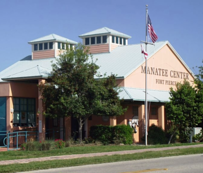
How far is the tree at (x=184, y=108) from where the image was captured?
93.8 feet

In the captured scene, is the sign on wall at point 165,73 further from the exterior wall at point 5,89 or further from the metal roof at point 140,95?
the exterior wall at point 5,89

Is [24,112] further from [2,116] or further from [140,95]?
[140,95]

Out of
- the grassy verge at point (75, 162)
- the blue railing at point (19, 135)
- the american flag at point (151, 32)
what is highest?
the american flag at point (151, 32)

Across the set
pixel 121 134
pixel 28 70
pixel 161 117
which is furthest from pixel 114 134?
pixel 28 70

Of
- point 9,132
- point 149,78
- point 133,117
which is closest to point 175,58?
point 149,78

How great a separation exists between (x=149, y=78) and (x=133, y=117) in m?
3.68

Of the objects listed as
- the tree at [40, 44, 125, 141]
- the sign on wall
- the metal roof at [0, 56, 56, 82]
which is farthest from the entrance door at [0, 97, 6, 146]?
the sign on wall

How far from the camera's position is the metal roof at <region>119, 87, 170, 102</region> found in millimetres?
28608

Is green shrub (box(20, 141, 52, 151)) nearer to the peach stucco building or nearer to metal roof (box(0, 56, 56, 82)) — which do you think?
the peach stucco building

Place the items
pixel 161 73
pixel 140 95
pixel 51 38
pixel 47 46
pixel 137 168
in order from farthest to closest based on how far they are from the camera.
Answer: pixel 51 38, pixel 47 46, pixel 161 73, pixel 140 95, pixel 137 168

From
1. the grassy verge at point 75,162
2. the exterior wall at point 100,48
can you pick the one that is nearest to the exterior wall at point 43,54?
the exterior wall at point 100,48

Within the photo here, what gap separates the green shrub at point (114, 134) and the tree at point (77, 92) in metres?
1.64

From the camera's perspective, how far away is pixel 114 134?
2767 centimetres

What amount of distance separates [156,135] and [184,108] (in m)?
3.11
